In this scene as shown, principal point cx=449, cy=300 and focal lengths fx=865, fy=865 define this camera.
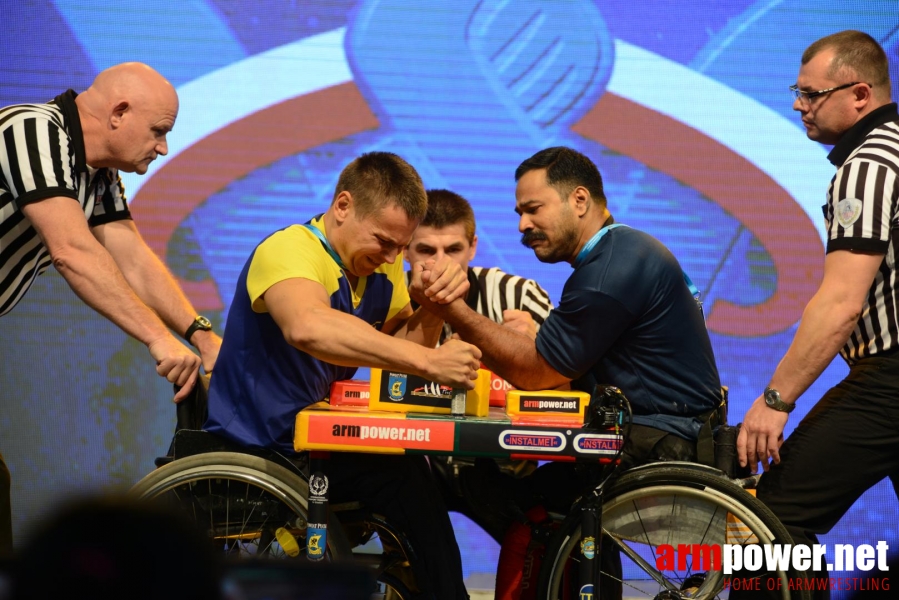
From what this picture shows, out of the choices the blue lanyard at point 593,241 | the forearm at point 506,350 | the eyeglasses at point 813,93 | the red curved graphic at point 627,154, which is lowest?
the forearm at point 506,350

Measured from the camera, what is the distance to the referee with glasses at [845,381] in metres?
2.28

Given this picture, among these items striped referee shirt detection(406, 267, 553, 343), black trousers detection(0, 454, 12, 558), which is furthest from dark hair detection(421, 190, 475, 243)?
black trousers detection(0, 454, 12, 558)

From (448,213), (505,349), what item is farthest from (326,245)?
(448,213)

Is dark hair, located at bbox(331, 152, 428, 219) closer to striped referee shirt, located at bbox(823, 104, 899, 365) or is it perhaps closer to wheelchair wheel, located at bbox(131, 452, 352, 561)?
wheelchair wheel, located at bbox(131, 452, 352, 561)

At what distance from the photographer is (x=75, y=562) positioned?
74 cm

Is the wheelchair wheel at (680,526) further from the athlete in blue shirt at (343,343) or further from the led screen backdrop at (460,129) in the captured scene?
the led screen backdrop at (460,129)

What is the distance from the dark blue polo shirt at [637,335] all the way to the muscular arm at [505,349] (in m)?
0.05

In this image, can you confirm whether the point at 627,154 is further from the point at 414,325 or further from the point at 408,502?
the point at 408,502

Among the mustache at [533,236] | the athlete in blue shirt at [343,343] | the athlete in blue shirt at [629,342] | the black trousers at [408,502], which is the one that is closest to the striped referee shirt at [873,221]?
the athlete in blue shirt at [629,342]

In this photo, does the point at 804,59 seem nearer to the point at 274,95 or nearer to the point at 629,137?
the point at 629,137

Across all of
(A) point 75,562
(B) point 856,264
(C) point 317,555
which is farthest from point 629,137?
(A) point 75,562

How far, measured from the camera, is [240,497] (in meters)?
2.20

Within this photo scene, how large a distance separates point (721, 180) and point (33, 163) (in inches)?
120

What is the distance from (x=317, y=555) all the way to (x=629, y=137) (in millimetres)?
2836
